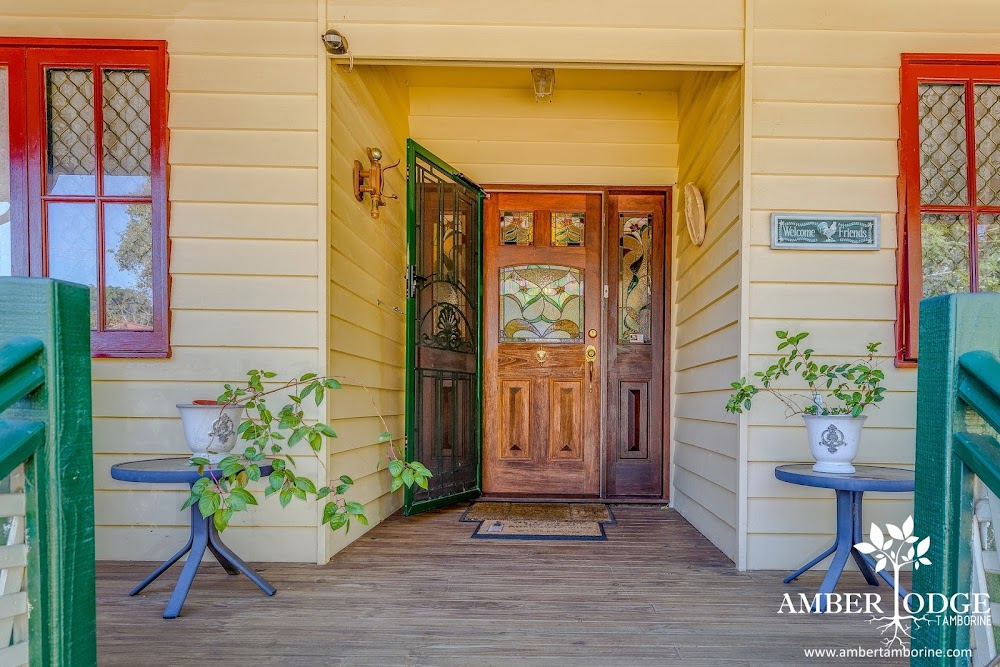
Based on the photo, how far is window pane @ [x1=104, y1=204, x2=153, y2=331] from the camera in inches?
111

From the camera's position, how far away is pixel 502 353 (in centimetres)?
439

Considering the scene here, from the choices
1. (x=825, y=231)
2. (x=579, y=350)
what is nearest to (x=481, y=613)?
(x=825, y=231)

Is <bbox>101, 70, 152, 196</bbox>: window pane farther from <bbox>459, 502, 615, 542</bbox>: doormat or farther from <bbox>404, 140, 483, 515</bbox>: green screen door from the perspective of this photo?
<bbox>459, 502, 615, 542</bbox>: doormat

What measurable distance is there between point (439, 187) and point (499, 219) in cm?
60

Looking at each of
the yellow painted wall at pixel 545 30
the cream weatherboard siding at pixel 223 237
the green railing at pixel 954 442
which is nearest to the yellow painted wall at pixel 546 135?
the yellow painted wall at pixel 545 30

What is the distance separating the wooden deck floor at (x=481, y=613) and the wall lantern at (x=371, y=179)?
5.64 ft

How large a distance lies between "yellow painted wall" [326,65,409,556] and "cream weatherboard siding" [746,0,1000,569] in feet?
6.03

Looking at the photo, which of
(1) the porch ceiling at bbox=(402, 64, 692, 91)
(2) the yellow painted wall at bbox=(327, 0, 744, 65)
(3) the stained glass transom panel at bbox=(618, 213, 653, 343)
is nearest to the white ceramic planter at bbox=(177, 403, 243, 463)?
(2) the yellow painted wall at bbox=(327, 0, 744, 65)

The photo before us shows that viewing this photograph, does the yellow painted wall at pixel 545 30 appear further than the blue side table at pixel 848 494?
Yes

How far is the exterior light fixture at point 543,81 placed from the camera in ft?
12.5

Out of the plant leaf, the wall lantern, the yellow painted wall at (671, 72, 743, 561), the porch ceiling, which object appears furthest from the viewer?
the porch ceiling

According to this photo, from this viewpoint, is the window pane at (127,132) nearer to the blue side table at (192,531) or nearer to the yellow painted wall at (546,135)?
the blue side table at (192,531)

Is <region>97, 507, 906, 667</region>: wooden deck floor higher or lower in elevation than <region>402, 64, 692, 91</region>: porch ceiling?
lower

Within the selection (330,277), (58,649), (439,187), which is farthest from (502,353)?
(58,649)
